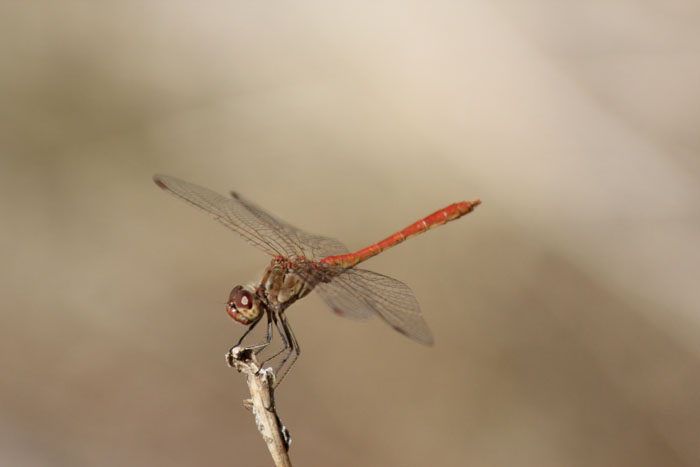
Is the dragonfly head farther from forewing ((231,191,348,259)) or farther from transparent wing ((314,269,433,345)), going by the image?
forewing ((231,191,348,259))

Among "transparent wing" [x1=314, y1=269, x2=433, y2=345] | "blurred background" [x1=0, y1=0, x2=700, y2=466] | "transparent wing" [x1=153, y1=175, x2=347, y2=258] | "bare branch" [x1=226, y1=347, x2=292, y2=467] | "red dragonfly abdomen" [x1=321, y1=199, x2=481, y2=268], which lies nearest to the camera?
"bare branch" [x1=226, y1=347, x2=292, y2=467]

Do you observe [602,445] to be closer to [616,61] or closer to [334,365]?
[334,365]

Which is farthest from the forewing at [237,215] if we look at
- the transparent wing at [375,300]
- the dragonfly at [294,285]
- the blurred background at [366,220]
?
the blurred background at [366,220]

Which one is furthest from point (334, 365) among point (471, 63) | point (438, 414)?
point (471, 63)

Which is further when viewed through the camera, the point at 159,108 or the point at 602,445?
the point at 159,108

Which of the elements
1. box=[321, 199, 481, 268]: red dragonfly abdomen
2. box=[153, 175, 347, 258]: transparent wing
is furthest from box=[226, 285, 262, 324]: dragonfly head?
box=[321, 199, 481, 268]: red dragonfly abdomen

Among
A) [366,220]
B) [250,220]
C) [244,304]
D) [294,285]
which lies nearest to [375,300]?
[294,285]
